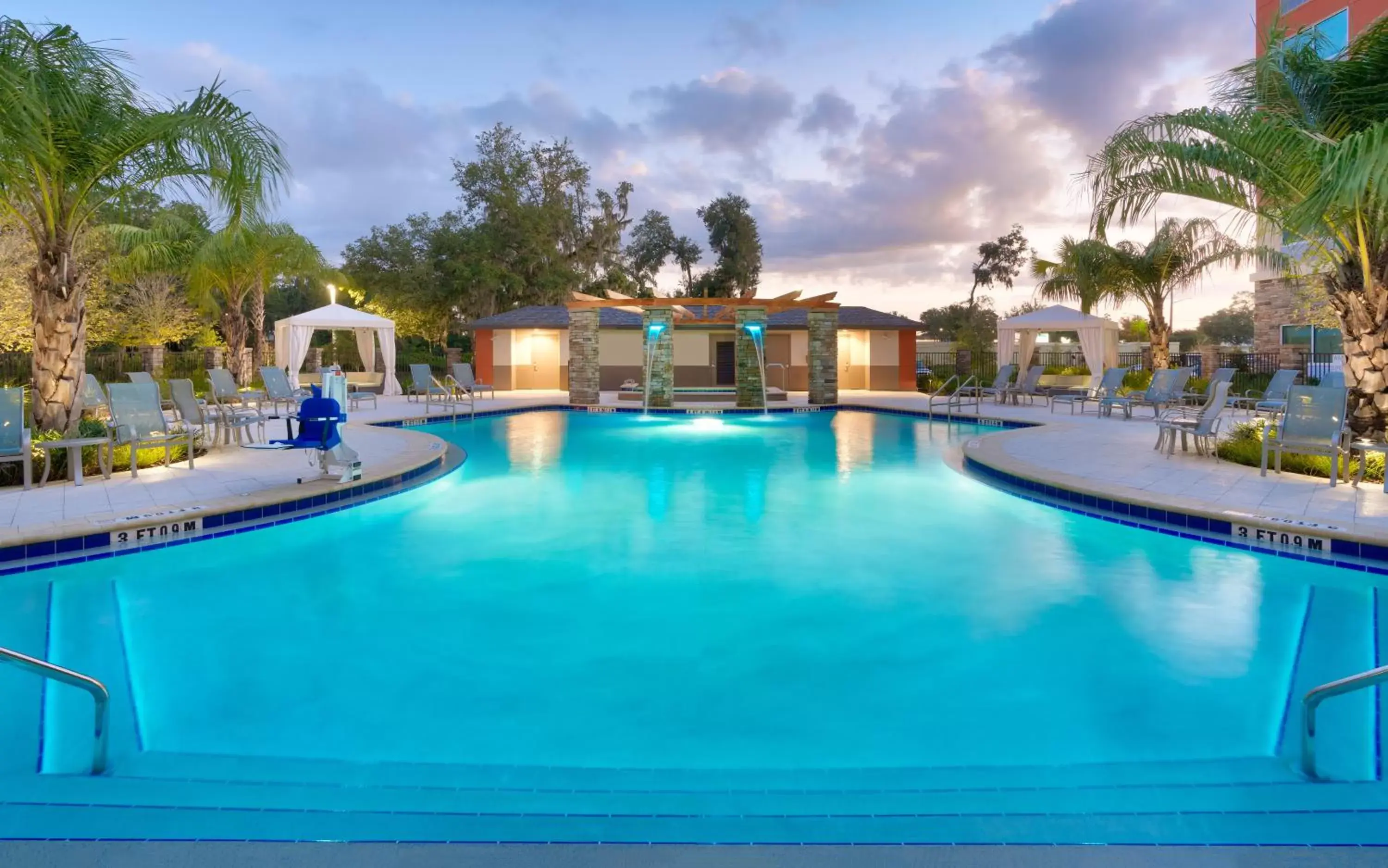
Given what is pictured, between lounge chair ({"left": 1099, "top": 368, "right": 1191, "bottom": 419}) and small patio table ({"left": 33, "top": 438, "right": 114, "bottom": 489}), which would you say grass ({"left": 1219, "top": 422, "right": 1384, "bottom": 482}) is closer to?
lounge chair ({"left": 1099, "top": 368, "right": 1191, "bottom": 419})

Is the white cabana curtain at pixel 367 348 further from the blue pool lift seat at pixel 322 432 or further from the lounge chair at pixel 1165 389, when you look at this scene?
the lounge chair at pixel 1165 389

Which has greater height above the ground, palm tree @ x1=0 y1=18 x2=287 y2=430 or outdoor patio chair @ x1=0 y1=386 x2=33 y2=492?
palm tree @ x1=0 y1=18 x2=287 y2=430

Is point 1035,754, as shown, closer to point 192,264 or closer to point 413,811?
point 413,811

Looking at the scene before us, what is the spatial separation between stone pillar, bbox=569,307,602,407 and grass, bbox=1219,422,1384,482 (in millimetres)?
15078

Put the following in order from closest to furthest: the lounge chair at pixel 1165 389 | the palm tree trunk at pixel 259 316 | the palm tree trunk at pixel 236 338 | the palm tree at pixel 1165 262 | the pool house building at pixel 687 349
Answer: the lounge chair at pixel 1165 389 < the palm tree at pixel 1165 262 < the palm tree trunk at pixel 236 338 < the palm tree trunk at pixel 259 316 < the pool house building at pixel 687 349

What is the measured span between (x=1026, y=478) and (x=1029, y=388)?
1216 centimetres

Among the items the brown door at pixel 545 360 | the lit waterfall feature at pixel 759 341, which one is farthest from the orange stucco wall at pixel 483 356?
the lit waterfall feature at pixel 759 341

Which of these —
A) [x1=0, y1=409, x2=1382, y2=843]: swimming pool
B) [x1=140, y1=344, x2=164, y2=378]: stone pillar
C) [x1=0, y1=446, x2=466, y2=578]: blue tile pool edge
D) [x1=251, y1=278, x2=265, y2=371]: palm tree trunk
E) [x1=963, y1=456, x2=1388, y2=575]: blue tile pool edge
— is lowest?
[x1=0, y1=409, x2=1382, y2=843]: swimming pool

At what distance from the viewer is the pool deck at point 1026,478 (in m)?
6.68

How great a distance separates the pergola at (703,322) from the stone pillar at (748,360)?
0.04ft

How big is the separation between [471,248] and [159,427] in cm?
2576

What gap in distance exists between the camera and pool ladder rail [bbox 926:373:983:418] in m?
17.2

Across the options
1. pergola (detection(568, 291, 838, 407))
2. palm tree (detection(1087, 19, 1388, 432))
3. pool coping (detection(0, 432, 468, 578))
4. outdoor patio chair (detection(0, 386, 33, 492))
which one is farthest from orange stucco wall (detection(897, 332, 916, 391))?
outdoor patio chair (detection(0, 386, 33, 492))

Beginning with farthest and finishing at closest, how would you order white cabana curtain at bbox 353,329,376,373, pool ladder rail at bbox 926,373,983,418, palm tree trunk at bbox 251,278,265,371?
white cabana curtain at bbox 353,329,376,373, palm tree trunk at bbox 251,278,265,371, pool ladder rail at bbox 926,373,983,418
